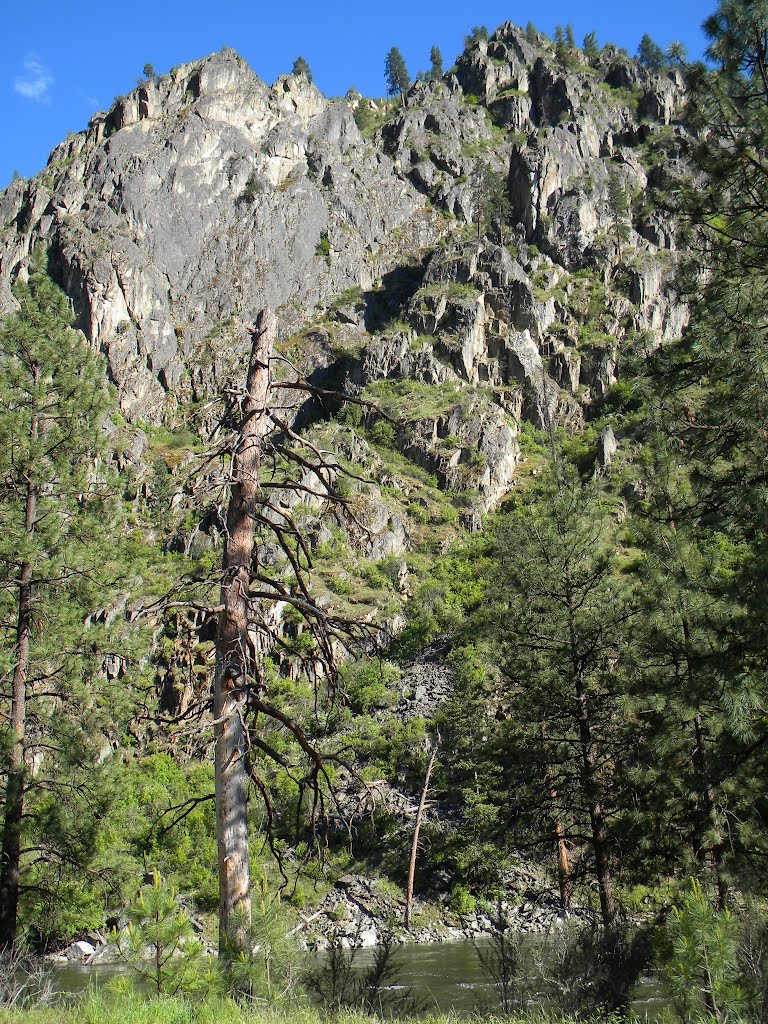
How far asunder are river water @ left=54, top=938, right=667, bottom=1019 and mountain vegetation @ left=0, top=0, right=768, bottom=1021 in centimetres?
166

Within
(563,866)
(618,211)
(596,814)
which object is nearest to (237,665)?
(596,814)

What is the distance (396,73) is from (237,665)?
164m

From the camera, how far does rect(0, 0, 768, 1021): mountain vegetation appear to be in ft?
22.4

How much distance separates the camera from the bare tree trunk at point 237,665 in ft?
19.2

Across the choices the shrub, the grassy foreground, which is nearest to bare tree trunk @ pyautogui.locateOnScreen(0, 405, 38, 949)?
the grassy foreground

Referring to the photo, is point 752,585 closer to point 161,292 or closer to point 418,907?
point 418,907

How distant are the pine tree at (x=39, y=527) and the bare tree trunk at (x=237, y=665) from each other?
614cm

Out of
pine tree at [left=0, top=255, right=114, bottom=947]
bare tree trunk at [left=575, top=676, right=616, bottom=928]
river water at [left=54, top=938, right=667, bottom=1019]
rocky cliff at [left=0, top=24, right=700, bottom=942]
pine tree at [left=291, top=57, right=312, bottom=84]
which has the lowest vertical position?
river water at [left=54, top=938, right=667, bottom=1019]

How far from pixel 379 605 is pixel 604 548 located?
4261 centimetres

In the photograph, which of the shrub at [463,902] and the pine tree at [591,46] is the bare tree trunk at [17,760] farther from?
the pine tree at [591,46]

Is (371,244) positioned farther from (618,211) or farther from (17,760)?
(17,760)

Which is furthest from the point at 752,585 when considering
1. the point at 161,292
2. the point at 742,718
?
the point at 161,292

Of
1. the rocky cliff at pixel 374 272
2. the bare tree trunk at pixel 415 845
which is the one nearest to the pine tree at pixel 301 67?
the rocky cliff at pixel 374 272

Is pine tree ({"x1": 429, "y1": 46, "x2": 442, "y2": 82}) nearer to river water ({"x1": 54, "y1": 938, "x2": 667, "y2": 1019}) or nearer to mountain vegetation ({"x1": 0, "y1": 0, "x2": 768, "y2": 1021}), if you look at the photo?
mountain vegetation ({"x1": 0, "y1": 0, "x2": 768, "y2": 1021})
